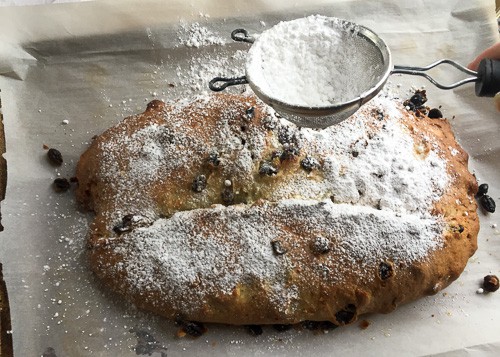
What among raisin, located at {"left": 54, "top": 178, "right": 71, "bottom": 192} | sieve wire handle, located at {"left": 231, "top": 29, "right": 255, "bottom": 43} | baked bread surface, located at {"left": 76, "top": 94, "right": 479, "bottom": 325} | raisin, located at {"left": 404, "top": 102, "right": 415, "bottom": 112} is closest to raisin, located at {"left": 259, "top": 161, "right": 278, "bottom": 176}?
baked bread surface, located at {"left": 76, "top": 94, "right": 479, "bottom": 325}

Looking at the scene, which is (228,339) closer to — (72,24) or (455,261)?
(455,261)

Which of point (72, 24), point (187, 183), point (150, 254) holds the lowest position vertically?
point (150, 254)

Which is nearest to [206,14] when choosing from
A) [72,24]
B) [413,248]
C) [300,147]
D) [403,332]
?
[72,24]

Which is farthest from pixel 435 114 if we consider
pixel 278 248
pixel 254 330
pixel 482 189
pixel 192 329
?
pixel 192 329

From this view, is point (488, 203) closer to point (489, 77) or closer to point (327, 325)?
point (489, 77)

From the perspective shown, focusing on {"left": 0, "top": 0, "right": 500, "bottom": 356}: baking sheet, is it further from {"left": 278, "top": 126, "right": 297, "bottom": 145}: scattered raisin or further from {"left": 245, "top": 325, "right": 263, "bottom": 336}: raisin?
{"left": 278, "top": 126, "right": 297, "bottom": 145}: scattered raisin
